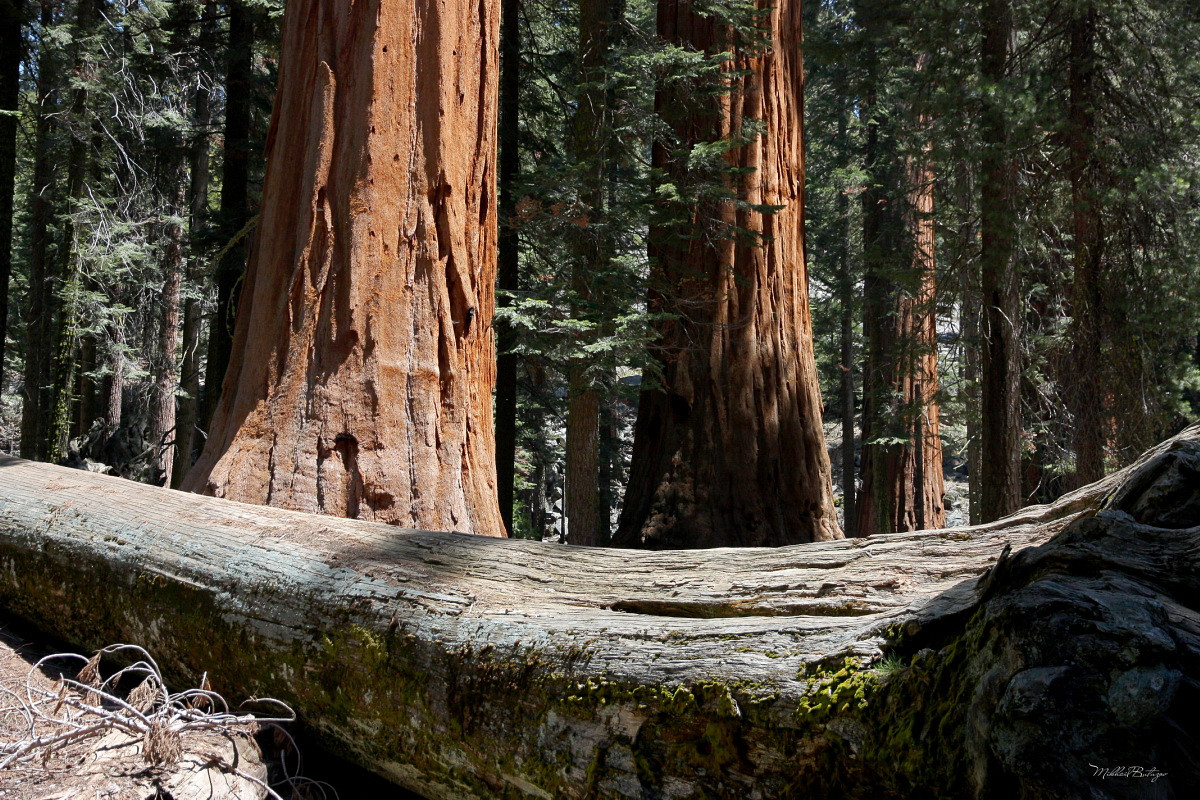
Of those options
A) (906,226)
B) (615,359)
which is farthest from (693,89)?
(906,226)

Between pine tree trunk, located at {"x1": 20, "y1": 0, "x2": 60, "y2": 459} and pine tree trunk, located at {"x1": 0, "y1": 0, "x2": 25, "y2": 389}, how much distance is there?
0.55 meters

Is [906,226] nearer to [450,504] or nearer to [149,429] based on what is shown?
[450,504]

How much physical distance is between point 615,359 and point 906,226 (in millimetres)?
9902

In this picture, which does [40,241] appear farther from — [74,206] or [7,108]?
[7,108]

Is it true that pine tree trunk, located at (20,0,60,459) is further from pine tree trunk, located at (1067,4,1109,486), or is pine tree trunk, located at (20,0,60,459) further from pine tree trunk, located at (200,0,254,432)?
pine tree trunk, located at (1067,4,1109,486)

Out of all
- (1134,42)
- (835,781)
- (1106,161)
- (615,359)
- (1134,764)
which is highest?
(1134,42)

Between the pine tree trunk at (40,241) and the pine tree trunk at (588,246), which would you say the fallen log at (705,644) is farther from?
the pine tree trunk at (40,241)

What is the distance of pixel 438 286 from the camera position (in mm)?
5020

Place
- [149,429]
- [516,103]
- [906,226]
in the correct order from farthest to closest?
[149,429] → [906,226] → [516,103]

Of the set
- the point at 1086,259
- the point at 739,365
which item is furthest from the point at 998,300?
the point at 739,365

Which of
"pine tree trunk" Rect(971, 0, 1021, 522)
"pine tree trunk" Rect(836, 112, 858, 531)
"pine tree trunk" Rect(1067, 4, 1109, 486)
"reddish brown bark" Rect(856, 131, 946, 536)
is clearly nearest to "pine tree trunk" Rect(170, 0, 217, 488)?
"pine tree trunk" Rect(971, 0, 1021, 522)

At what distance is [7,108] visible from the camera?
12.3 m

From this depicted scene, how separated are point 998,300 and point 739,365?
377 centimetres

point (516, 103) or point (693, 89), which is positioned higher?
point (516, 103)
